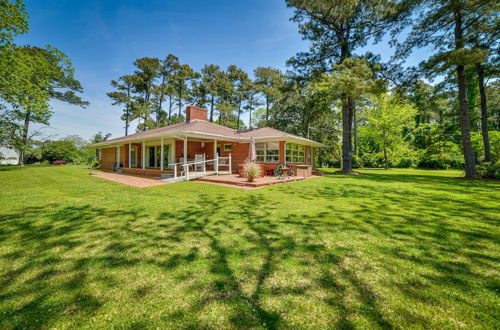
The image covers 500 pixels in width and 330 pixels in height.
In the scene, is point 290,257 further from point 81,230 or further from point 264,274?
point 81,230

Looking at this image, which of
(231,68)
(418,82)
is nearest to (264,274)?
(418,82)

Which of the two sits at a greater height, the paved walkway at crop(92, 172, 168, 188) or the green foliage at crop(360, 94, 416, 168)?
the green foliage at crop(360, 94, 416, 168)

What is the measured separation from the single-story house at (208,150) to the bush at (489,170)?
10664 mm

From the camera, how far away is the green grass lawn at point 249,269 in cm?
179

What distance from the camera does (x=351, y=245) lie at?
3.24 meters

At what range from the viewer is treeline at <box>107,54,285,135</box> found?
31.0 meters

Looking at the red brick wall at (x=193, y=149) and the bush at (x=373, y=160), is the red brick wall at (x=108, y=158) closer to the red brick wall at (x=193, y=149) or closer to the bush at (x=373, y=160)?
the red brick wall at (x=193, y=149)

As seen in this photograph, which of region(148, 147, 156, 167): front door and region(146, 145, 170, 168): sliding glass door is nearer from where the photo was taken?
region(146, 145, 170, 168): sliding glass door

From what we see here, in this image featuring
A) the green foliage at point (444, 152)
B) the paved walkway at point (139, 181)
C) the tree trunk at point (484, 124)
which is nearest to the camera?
the paved walkway at point (139, 181)

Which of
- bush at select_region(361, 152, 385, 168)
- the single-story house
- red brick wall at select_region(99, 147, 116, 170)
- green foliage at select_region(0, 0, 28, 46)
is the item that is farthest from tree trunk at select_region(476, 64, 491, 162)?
red brick wall at select_region(99, 147, 116, 170)

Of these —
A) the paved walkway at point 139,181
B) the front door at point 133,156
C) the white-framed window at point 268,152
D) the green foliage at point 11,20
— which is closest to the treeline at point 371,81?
the white-framed window at point 268,152

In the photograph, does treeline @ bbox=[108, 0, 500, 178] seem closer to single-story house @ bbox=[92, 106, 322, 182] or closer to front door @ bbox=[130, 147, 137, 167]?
single-story house @ bbox=[92, 106, 322, 182]

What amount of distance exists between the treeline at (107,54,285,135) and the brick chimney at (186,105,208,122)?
11.2 metres

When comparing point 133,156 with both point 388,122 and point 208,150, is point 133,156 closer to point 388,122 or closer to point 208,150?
point 208,150
